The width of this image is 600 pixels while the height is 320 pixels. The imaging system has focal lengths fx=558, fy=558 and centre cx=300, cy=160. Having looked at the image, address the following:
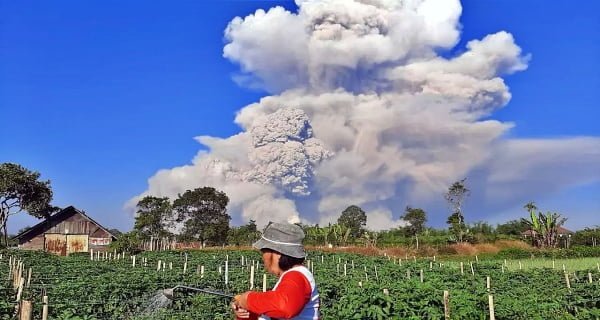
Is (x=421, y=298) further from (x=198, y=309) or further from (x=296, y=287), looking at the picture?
(x=296, y=287)

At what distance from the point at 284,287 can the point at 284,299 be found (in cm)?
7

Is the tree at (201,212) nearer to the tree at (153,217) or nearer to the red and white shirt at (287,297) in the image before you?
the tree at (153,217)

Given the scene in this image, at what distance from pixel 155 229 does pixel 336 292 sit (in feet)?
150

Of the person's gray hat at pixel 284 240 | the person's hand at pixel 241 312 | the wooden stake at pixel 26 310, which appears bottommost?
the wooden stake at pixel 26 310

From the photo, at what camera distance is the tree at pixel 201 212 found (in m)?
57.8

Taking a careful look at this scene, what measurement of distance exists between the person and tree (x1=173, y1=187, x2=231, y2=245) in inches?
2162

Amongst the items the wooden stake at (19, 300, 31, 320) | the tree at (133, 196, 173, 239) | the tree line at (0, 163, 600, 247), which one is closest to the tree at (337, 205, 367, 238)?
the tree line at (0, 163, 600, 247)

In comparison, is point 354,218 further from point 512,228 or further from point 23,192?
point 23,192

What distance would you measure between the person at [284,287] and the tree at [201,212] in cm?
5492

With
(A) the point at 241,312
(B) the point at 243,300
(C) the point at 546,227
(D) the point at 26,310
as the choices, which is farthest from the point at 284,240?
(C) the point at 546,227

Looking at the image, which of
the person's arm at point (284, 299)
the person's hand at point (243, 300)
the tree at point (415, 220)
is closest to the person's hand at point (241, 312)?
the person's hand at point (243, 300)

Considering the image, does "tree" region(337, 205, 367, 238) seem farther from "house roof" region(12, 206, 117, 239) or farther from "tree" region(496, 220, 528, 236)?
"house roof" region(12, 206, 117, 239)

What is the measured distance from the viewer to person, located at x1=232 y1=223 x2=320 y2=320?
9.91ft

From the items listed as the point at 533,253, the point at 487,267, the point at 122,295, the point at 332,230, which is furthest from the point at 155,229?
the point at 122,295
